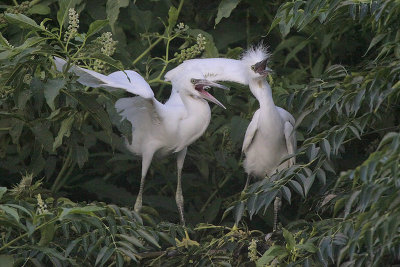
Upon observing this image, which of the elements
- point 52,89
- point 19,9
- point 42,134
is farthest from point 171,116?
point 52,89

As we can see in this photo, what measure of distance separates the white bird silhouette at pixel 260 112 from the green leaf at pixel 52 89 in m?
0.87

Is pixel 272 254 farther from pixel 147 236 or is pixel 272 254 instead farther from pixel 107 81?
pixel 107 81

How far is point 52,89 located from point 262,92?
115 cm

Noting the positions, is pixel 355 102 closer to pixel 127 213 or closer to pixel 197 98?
pixel 127 213

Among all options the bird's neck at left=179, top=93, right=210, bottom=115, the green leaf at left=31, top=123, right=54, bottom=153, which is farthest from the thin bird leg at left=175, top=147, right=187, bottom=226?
the green leaf at left=31, top=123, right=54, bottom=153

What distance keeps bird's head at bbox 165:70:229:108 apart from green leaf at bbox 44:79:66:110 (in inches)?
34.2

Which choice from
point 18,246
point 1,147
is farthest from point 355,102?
point 1,147

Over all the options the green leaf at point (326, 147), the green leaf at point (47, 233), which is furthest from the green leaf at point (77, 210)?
the green leaf at point (326, 147)

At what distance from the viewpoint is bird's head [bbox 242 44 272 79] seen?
4172 millimetres

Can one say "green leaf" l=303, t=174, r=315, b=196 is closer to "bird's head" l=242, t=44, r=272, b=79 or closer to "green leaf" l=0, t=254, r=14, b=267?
"green leaf" l=0, t=254, r=14, b=267

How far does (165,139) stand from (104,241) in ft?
3.69

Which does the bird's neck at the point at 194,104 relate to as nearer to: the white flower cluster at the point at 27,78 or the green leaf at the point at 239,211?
the white flower cluster at the point at 27,78

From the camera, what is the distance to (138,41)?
15.5ft

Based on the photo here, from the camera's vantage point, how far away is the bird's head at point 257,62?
417 cm
